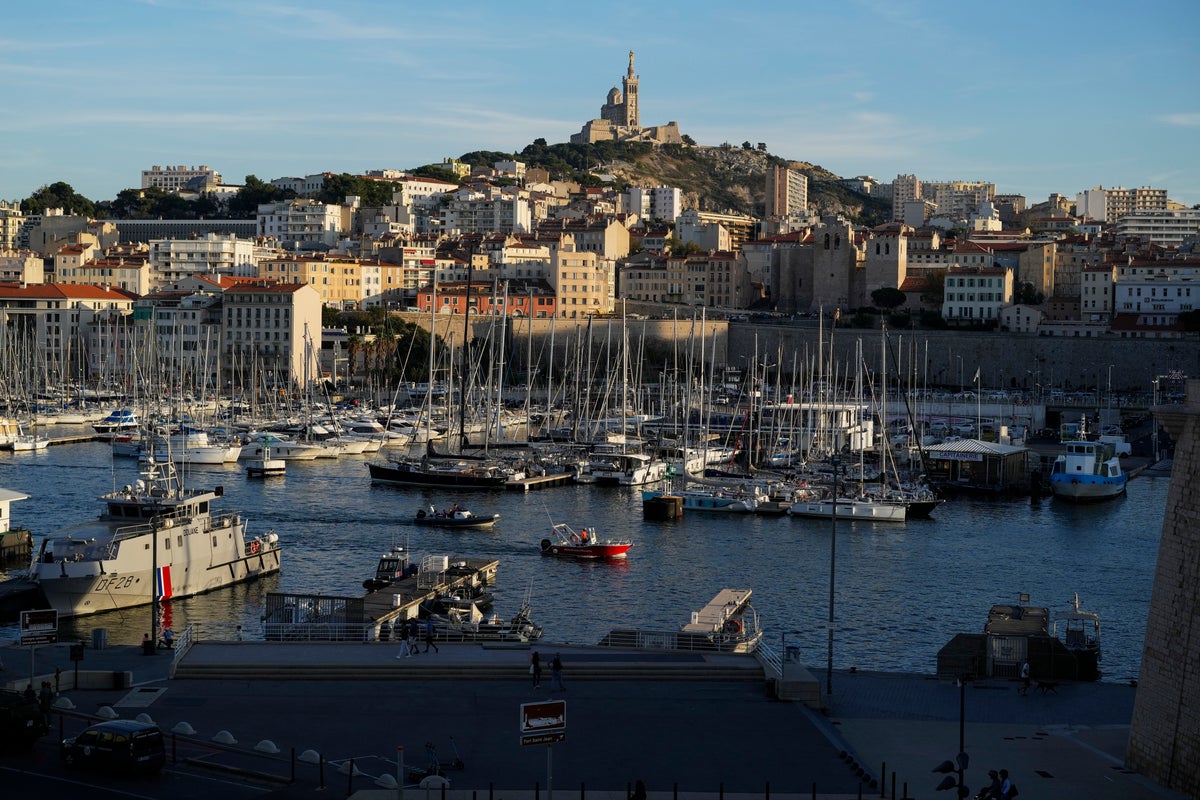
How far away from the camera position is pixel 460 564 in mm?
25469

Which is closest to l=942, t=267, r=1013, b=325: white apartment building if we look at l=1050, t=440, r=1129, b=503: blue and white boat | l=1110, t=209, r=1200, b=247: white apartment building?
l=1050, t=440, r=1129, b=503: blue and white boat

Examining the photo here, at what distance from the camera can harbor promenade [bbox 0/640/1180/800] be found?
12195 mm

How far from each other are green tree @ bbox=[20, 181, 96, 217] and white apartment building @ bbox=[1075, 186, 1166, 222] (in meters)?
82.0

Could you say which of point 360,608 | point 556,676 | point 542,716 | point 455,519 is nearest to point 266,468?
point 455,519

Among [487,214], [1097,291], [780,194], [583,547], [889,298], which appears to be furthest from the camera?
[780,194]

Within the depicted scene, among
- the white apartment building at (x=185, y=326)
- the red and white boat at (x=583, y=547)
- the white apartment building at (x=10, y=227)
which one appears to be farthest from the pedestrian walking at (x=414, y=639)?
the white apartment building at (x=10, y=227)

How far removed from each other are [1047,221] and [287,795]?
4164 inches

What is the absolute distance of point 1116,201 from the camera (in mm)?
138625

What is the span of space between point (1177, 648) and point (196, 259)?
80.5 meters

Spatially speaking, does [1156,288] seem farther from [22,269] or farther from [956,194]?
[956,194]

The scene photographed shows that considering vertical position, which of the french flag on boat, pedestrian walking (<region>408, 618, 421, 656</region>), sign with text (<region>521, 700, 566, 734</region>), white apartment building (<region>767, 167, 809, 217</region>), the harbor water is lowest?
the harbor water

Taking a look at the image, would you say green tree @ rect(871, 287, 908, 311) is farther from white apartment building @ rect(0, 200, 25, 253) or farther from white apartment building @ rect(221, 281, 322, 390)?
white apartment building @ rect(0, 200, 25, 253)

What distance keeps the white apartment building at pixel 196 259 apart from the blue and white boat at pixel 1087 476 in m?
56.5

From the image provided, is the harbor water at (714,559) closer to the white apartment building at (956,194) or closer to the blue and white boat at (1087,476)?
the blue and white boat at (1087,476)
